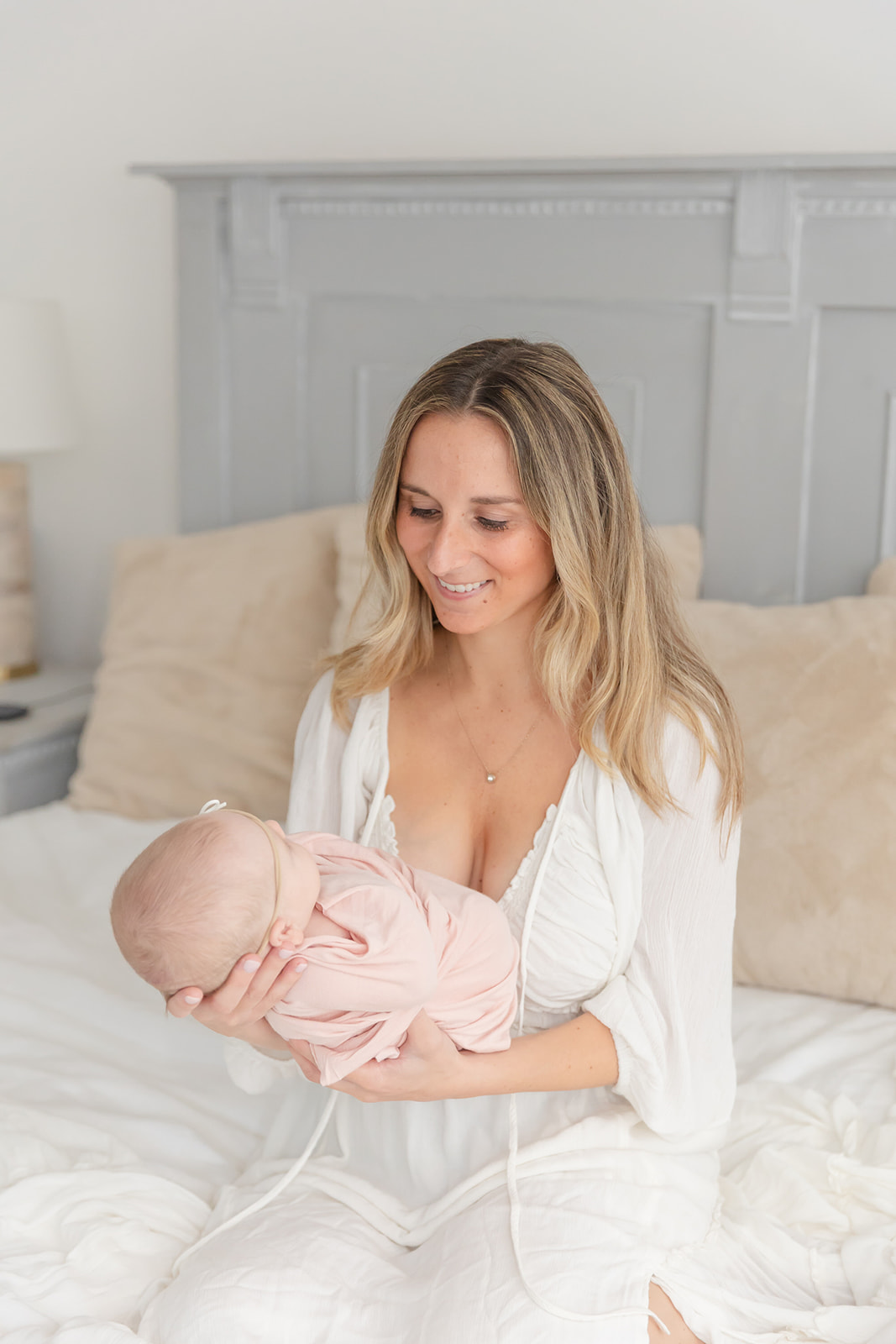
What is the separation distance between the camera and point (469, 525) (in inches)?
50.0

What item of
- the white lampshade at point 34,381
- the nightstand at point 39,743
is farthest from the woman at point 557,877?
the white lampshade at point 34,381

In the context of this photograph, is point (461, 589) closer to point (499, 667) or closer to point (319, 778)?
point (499, 667)

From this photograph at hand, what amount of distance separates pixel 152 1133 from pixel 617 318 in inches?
60.7

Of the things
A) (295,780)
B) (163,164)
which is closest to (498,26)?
(163,164)

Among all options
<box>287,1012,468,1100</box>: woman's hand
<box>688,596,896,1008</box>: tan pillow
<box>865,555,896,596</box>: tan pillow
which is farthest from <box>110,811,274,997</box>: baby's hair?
<box>865,555,896,596</box>: tan pillow

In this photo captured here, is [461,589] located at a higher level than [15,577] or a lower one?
higher

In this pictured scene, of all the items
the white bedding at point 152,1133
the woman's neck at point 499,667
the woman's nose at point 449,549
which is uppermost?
the woman's nose at point 449,549

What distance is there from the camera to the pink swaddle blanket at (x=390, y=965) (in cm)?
108

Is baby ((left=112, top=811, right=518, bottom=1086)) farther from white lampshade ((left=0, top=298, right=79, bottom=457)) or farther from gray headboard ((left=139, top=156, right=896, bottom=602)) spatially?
white lampshade ((left=0, top=298, right=79, bottom=457))

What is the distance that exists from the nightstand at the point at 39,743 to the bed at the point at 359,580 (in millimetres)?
152

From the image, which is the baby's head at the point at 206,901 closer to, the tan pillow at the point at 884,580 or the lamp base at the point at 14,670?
the tan pillow at the point at 884,580

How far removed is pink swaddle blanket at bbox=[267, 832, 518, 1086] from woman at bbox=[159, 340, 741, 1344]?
41mm

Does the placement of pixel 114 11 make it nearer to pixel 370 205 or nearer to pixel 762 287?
pixel 370 205

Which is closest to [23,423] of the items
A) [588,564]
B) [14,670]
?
[14,670]
